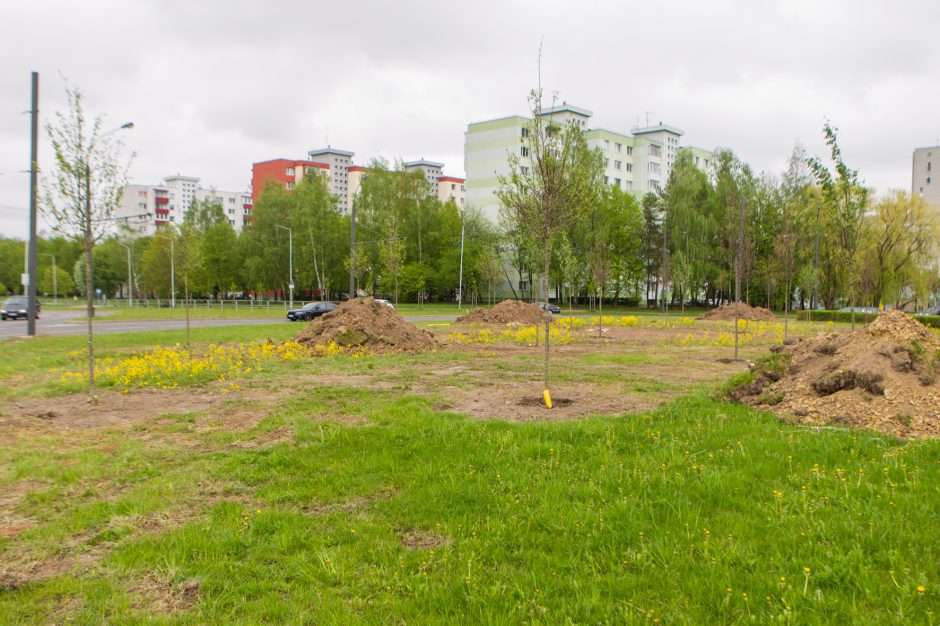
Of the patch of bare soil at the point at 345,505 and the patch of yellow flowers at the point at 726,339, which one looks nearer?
the patch of bare soil at the point at 345,505

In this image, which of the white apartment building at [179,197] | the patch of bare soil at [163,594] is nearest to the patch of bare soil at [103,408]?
the patch of bare soil at [163,594]

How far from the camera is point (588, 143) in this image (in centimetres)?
6912

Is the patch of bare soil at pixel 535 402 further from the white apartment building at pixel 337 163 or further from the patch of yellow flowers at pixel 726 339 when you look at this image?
the white apartment building at pixel 337 163

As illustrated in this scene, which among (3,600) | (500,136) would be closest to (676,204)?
(500,136)

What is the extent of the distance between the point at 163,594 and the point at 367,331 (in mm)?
13076

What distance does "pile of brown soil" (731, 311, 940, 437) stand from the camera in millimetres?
6508

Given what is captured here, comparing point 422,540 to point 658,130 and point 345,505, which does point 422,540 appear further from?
point 658,130

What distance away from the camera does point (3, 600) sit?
3.42 m

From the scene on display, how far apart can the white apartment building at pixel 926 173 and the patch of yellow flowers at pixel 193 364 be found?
10106cm

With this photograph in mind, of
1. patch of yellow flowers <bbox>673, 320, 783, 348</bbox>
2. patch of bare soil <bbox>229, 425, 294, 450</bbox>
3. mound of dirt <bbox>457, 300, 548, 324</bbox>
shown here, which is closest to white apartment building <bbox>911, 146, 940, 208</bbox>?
patch of yellow flowers <bbox>673, 320, 783, 348</bbox>

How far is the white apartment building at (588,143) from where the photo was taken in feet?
228

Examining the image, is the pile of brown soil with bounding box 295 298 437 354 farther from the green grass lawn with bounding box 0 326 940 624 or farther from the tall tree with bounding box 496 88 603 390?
the green grass lawn with bounding box 0 326 940 624

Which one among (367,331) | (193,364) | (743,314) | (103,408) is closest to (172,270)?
(367,331)

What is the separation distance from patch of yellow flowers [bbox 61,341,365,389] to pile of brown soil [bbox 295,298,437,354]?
0.49 metres
